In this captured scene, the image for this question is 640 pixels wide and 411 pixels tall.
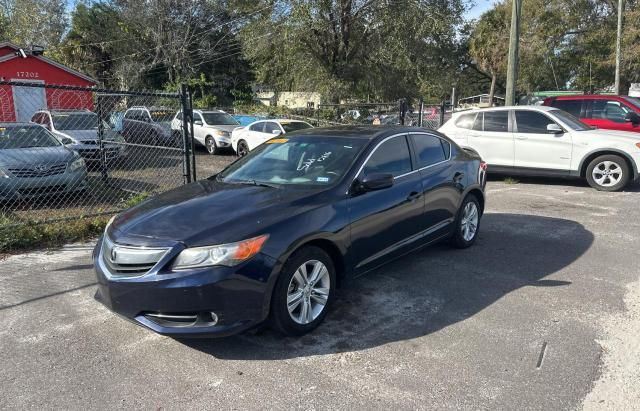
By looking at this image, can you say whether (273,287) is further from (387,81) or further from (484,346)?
(387,81)

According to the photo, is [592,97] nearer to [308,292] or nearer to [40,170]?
[308,292]

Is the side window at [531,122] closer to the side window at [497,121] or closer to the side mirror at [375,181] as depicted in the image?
the side window at [497,121]

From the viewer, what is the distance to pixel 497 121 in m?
10.9

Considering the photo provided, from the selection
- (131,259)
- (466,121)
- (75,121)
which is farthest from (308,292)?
(75,121)

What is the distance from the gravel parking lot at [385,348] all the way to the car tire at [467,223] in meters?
0.30

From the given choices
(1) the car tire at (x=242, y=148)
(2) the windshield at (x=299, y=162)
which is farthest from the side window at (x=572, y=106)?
(2) the windshield at (x=299, y=162)

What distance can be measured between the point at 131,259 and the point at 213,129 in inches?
568

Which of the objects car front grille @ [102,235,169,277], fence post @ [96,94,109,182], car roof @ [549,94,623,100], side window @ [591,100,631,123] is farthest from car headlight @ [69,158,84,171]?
side window @ [591,100,631,123]

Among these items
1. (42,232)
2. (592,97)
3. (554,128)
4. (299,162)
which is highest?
(592,97)

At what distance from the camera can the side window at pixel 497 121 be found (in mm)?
10844

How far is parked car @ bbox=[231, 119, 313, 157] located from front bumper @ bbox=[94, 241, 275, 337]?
1162cm

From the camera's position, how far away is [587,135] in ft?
32.9

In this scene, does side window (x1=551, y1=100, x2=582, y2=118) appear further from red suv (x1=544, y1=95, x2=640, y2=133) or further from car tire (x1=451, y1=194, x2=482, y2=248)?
car tire (x1=451, y1=194, x2=482, y2=248)

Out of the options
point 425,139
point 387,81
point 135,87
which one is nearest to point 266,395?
point 425,139
